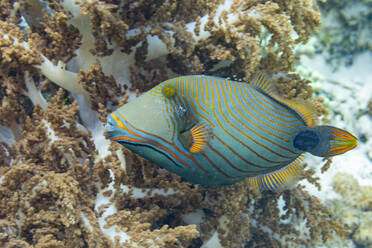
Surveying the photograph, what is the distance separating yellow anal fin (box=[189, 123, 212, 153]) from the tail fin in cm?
63

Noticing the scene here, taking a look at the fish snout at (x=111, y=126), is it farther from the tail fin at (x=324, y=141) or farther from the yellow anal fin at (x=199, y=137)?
the tail fin at (x=324, y=141)

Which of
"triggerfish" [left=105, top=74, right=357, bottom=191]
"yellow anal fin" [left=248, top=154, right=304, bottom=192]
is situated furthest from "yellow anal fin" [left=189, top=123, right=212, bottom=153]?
"yellow anal fin" [left=248, top=154, right=304, bottom=192]

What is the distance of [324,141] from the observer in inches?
75.0

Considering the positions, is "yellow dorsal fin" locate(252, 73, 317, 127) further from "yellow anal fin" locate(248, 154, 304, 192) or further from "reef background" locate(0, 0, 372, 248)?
"reef background" locate(0, 0, 372, 248)

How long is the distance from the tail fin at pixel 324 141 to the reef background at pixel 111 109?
35.7 inches

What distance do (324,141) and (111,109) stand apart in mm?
1779

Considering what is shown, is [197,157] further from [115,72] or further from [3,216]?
[3,216]

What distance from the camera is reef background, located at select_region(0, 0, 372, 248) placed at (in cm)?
230

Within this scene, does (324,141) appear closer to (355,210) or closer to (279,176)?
(279,176)

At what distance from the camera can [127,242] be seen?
85.4 inches

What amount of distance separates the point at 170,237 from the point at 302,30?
256cm

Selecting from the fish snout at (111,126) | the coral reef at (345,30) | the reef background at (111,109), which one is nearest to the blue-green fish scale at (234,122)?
the fish snout at (111,126)

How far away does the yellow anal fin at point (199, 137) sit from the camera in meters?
1.82

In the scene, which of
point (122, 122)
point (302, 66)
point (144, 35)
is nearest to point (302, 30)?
point (144, 35)
